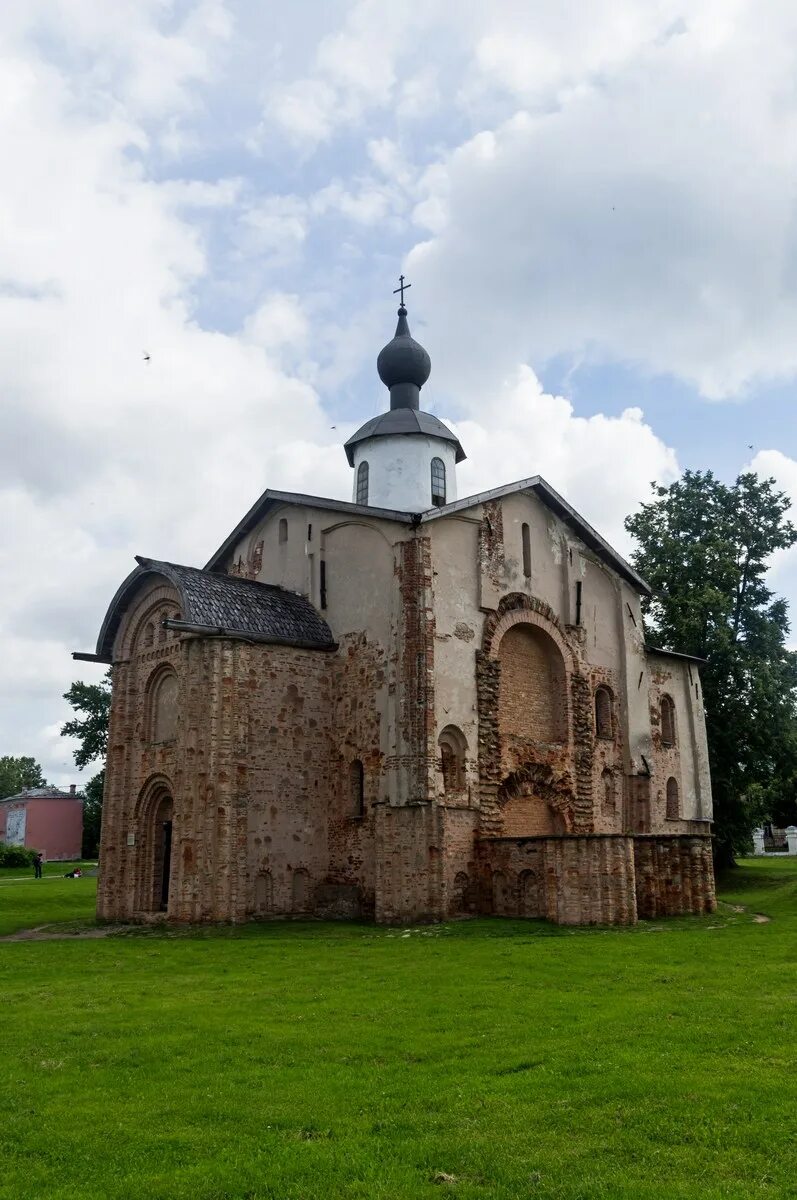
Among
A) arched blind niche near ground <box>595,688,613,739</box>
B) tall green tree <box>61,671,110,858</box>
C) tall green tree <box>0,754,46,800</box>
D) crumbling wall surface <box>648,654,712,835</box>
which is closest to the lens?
arched blind niche near ground <box>595,688,613,739</box>

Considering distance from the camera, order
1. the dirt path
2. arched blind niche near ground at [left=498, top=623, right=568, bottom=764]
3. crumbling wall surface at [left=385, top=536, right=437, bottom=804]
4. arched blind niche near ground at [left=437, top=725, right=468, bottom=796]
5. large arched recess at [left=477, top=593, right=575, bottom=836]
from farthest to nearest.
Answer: arched blind niche near ground at [left=498, top=623, right=568, bottom=764] < large arched recess at [left=477, top=593, right=575, bottom=836] < arched blind niche near ground at [left=437, top=725, right=468, bottom=796] < crumbling wall surface at [left=385, top=536, right=437, bottom=804] < the dirt path

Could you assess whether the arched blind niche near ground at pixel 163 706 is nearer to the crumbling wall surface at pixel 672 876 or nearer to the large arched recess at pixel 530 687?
the large arched recess at pixel 530 687

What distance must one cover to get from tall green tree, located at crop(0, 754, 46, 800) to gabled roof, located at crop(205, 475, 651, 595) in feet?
228

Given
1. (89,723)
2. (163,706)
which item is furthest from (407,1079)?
(89,723)

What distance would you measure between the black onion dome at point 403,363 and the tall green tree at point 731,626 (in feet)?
28.0

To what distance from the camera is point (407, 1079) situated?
7.75m

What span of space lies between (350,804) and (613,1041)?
43.7ft

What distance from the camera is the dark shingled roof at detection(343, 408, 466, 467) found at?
1147 inches

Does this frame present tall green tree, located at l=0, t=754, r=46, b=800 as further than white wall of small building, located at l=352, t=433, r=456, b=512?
Yes

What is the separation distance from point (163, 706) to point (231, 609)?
2.83 metres

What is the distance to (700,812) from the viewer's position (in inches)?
1141

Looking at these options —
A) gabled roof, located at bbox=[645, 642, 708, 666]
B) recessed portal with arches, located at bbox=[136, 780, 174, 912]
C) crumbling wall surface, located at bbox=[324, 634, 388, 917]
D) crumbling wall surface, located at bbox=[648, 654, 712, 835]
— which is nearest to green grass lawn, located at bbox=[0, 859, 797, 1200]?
crumbling wall surface, located at bbox=[324, 634, 388, 917]

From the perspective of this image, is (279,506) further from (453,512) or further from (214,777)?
(214,777)

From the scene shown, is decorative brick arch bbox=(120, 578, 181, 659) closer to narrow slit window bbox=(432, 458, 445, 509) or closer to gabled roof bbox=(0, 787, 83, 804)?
narrow slit window bbox=(432, 458, 445, 509)
